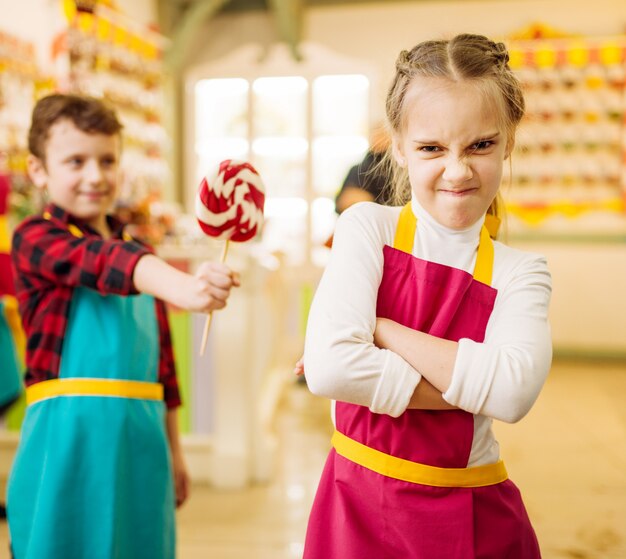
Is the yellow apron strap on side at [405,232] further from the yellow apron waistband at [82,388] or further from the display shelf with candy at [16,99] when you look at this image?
the display shelf with candy at [16,99]

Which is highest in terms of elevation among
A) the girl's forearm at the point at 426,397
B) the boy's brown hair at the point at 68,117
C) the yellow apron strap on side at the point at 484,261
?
the boy's brown hair at the point at 68,117

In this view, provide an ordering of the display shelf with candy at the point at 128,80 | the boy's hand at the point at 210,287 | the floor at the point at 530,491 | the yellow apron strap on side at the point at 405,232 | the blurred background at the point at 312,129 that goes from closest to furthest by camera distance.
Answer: the yellow apron strap on side at the point at 405,232 → the boy's hand at the point at 210,287 → the floor at the point at 530,491 → the blurred background at the point at 312,129 → the display shelf with candy at the point at 128,80

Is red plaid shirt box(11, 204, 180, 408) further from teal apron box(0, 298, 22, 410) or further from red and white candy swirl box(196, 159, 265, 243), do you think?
teal apron box(0, 298, 22, 410)

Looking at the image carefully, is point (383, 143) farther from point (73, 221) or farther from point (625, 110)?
point (625, 110)

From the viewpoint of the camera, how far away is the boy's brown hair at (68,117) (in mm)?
1271

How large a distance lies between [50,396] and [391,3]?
5407mm

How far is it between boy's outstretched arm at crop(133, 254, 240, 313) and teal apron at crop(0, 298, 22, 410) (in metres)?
1.46

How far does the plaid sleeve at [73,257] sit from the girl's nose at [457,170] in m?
0.58

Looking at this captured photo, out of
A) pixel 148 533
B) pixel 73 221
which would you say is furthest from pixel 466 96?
pixel 148 533

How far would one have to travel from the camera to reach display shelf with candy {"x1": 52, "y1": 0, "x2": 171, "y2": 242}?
13.6 ft

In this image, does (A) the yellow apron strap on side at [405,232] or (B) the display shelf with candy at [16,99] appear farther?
(B) the display shelf with candy at [16,99]

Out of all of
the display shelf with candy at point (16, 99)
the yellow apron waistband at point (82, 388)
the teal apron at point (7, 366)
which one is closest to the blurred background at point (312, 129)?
the display shelf with candy at point (16, 99)

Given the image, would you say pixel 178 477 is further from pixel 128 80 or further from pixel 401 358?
pixel 128 80

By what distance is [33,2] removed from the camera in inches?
156
